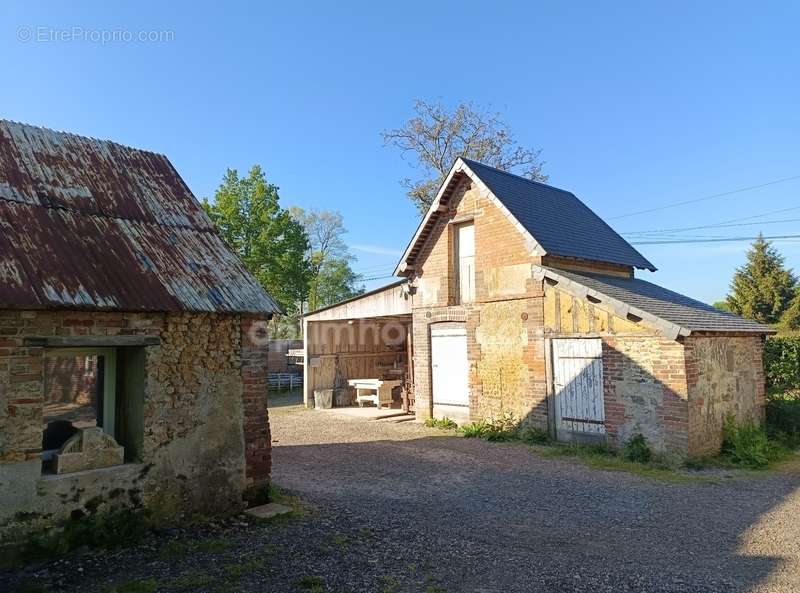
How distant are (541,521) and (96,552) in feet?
16.4

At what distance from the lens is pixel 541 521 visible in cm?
689

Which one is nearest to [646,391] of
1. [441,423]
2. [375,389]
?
[441,423]

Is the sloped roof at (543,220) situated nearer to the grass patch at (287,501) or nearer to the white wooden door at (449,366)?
the white wooden door at (449,366)

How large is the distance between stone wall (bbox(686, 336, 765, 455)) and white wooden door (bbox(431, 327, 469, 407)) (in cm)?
552

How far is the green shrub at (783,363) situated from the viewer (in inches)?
612

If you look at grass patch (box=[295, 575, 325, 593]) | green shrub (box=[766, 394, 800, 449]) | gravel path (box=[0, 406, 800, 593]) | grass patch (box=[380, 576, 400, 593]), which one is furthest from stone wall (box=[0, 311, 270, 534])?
green shrub (box=[766, 394, 800, 449])

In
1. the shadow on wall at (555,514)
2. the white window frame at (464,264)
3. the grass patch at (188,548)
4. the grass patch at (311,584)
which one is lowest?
the shadow on wall at (555,514)

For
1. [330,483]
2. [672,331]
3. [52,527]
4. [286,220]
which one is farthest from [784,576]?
[286,220]

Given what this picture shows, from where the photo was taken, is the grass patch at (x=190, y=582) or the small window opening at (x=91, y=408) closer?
the grass patch at (x=190, y=582)

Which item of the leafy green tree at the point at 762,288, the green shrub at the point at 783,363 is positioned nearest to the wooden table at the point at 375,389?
the green shrub at the point at 783,363

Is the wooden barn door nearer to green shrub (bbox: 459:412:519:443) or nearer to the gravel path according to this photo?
green shrub (bbox: 459:412:519:443)

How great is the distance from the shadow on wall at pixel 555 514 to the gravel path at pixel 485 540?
0.07 ft

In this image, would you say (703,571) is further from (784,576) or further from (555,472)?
(555,472)

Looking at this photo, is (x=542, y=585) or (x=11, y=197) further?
(x=11, y=197)
